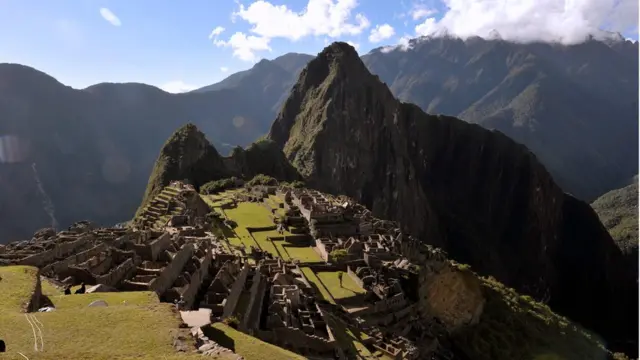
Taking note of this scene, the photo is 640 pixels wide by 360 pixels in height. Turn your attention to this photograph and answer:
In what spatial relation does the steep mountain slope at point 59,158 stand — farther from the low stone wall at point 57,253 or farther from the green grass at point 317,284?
the low stone wall at point 57,253

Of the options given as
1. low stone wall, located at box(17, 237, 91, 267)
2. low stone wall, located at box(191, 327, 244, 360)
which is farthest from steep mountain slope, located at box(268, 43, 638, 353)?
low stone wall, located at box(191, 327, 244, 360)

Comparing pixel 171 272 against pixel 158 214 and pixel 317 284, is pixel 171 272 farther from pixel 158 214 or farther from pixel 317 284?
pixel 158 214

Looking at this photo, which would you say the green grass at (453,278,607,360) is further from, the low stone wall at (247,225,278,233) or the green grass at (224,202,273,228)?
the green grass at (224,202,273,228)

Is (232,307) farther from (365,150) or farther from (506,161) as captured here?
(506,161)

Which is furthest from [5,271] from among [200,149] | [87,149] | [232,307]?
[87,149]

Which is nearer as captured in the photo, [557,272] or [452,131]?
[557,272]

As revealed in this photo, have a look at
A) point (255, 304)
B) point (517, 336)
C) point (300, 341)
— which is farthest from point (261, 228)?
point (300, 341)

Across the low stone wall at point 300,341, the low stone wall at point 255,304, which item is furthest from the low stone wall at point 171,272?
the low stone wall at point 300,341
